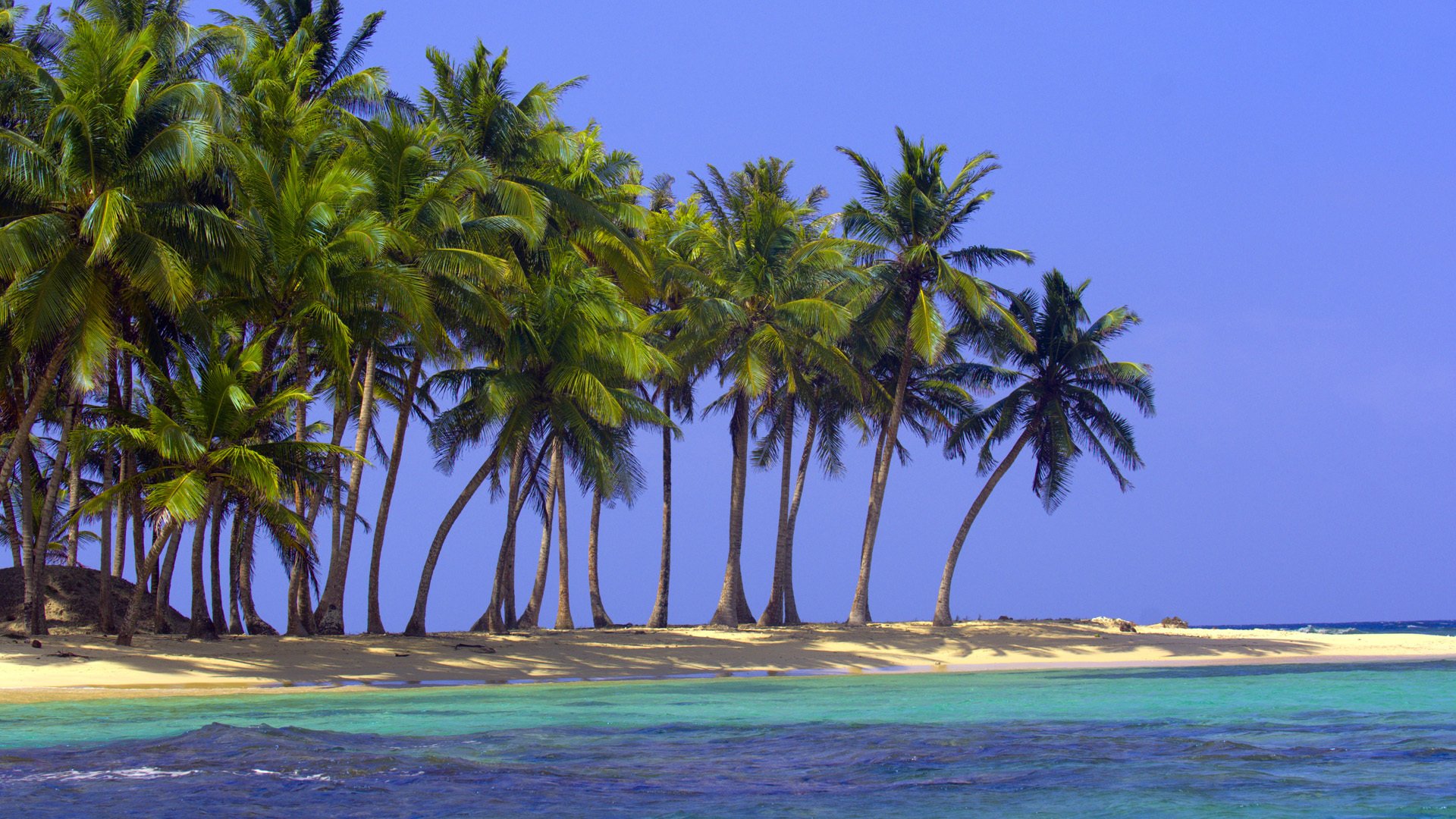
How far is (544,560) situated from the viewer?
27453 millimetres

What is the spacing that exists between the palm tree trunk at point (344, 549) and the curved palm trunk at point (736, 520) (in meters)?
8.58

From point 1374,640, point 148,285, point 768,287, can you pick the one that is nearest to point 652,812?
point 148,285

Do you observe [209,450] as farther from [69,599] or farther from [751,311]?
[751,311]

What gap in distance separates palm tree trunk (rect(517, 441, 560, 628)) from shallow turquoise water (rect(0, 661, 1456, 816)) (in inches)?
453

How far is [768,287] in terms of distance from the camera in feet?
85.4

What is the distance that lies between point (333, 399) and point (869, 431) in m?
12.9

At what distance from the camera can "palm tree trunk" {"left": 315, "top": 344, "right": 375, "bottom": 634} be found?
21547 millimetres

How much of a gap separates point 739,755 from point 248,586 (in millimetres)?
17557

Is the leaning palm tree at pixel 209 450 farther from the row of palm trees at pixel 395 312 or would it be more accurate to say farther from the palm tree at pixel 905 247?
the palm tree at pixel 905 247

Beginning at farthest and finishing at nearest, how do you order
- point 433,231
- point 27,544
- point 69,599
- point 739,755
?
point 69,599 → point 433,231 → point 27,544 → point 739,755

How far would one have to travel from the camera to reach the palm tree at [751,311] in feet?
82.5

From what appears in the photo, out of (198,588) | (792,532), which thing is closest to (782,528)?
(792,532)

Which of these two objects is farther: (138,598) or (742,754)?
(138,598)

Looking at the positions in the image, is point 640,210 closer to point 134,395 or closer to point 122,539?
point 134,395
